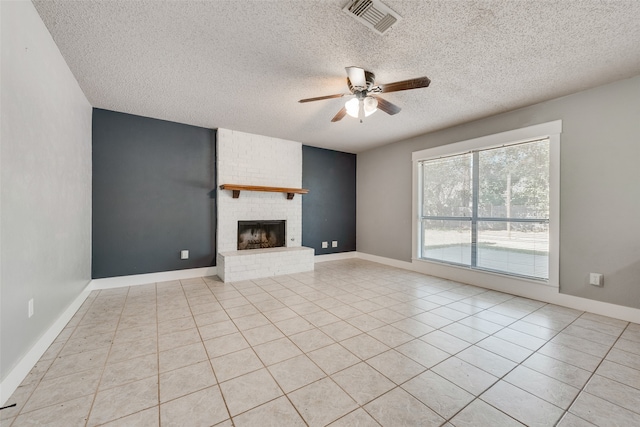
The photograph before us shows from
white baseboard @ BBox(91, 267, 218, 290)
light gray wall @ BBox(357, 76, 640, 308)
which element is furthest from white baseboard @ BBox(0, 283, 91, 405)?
light gray wall @ BBox(357, 76, 640, 308)

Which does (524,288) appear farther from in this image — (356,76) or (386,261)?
(356,76)

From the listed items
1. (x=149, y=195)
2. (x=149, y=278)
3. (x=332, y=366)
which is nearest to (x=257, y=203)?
(x=149, y=195)

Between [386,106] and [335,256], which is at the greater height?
[386,106]

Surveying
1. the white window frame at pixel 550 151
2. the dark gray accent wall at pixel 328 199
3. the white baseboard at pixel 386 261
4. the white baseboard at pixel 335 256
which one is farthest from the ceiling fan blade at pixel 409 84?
the white baseboard at pixel 335 256

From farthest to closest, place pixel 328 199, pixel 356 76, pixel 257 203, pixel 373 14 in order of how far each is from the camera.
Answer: pixel 328 199, pixel 257 203, pixel 356 76, pixel 373 14

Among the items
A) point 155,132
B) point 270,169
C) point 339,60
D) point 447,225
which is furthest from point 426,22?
point 155,132

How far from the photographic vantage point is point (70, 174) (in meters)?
2.73

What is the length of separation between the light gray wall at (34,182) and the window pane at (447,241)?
16.4ft

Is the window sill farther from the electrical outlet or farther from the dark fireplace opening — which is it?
the dark fireplace opening

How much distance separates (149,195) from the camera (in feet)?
13.1

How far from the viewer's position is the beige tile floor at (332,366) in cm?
144

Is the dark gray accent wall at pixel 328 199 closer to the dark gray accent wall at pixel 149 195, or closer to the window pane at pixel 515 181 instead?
the dark gray accent wall at pixel 149 195

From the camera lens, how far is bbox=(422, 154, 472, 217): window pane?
4161mm

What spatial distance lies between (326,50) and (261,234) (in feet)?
11.7
